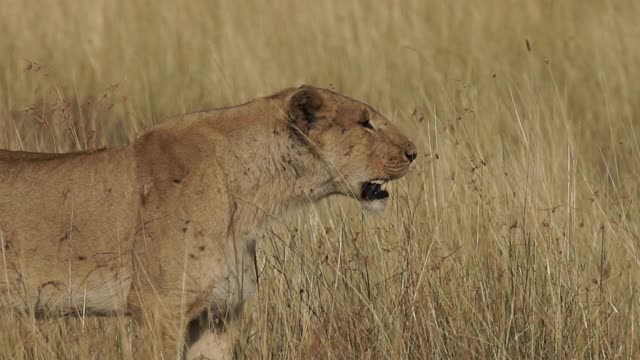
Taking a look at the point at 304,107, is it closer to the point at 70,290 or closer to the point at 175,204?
the point at 175,204

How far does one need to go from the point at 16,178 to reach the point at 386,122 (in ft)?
4.92

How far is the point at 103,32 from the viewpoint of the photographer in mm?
11539

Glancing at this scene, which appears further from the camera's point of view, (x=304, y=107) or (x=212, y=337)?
(x=304, y=107)

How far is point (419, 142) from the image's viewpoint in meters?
8.99

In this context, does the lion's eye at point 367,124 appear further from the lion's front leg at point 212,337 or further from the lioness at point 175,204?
the lion's front leg at point 212,337

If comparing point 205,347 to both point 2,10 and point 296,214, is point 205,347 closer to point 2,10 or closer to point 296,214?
point 296,214

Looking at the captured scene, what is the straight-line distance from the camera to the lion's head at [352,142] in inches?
225

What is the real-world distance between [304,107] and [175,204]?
27.3 inches

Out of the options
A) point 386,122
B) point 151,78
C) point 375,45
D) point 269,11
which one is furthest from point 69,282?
point 269,11

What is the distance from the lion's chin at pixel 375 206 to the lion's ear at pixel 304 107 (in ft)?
1.29

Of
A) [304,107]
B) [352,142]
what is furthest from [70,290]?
[352,142]

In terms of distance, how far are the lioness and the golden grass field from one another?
0.18 m

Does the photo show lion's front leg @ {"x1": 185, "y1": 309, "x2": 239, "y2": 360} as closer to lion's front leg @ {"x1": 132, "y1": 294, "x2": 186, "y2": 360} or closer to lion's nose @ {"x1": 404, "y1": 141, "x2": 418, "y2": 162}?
lion's front leg @ {"x1": 132, "y1": 294, "x2": 186, "y2": 360}

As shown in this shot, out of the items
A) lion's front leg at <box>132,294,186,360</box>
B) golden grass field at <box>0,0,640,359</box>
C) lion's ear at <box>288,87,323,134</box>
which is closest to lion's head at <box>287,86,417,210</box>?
lion's ear at <box>288,87,323,134</box>
